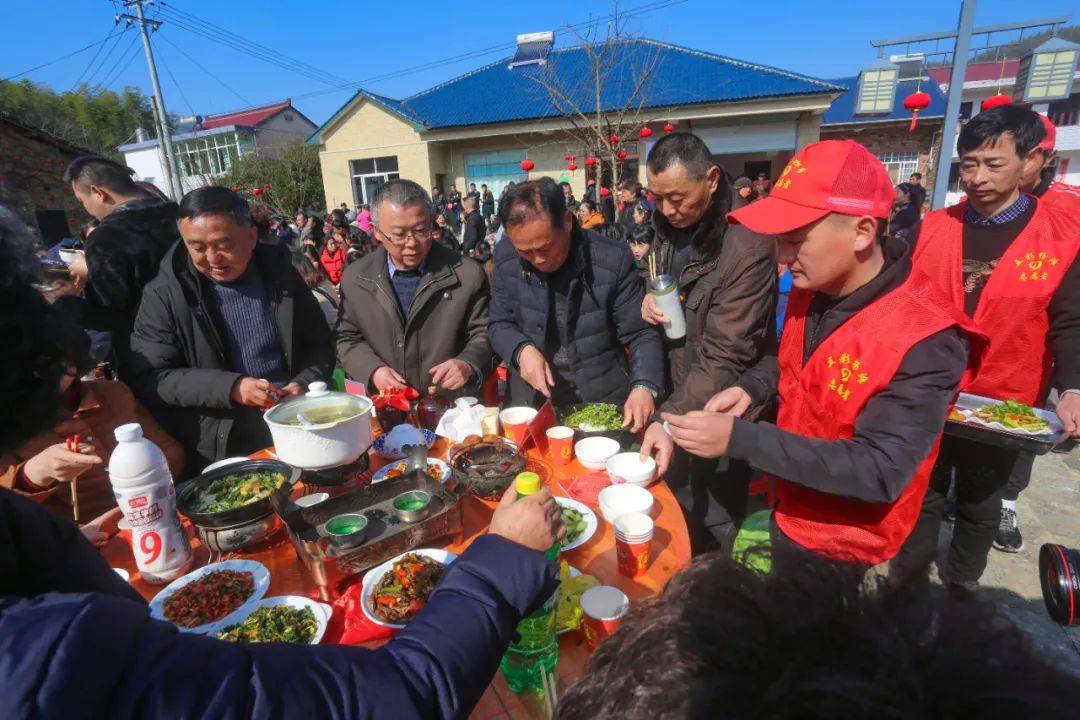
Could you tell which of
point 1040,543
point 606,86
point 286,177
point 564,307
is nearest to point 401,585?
point 564,307

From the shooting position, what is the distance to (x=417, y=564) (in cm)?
160

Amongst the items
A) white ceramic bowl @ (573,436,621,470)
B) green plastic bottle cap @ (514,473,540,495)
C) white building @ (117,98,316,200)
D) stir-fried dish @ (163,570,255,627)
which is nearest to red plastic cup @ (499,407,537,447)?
white ceramic bowl @ (573,436,621,470)

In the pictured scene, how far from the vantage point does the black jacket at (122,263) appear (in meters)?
3.22

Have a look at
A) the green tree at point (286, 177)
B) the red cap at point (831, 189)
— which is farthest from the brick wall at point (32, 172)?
the red cap at point (831, 189)

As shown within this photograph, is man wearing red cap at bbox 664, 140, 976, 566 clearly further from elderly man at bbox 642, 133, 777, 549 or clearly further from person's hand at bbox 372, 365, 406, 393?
person's hand at bbox 372, 365, 406, 393

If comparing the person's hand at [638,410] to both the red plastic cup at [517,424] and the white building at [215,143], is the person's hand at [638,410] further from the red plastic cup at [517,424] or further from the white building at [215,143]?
the white building at [215,143]

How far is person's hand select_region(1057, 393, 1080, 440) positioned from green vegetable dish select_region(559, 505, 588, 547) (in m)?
2.50

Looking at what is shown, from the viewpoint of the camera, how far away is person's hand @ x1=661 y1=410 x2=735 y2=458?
1689 mm

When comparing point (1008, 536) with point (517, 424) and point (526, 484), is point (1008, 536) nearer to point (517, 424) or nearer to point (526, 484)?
point (517, 424)

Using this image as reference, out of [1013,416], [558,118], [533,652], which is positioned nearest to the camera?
[533,652]

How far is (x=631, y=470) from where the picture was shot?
2.14m

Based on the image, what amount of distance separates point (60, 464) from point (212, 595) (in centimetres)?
93

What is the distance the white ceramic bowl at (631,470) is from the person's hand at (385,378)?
56.0 inches

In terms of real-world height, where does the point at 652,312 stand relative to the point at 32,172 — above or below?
below
